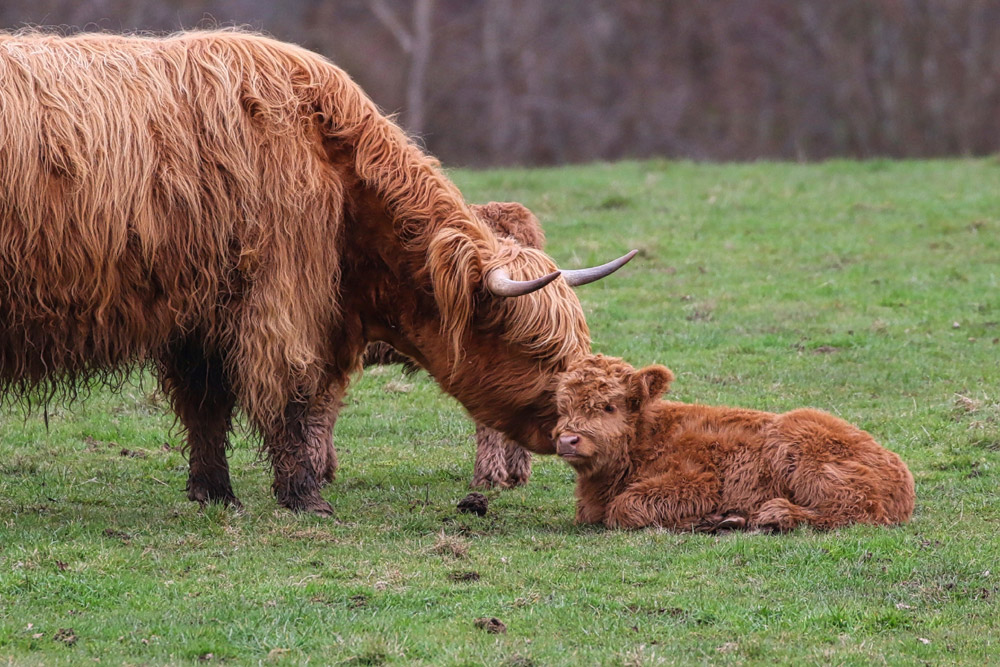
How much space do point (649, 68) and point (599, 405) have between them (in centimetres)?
2961

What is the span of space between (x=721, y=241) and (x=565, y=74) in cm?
2096

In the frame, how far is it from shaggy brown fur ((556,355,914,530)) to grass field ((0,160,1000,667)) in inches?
7.7

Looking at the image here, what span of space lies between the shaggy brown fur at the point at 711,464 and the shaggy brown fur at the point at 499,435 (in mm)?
1010

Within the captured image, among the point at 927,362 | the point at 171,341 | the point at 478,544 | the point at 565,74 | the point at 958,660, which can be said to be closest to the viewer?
the point at 958,660

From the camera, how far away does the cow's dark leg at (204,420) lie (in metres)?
6.98

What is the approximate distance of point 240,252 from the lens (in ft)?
21.2

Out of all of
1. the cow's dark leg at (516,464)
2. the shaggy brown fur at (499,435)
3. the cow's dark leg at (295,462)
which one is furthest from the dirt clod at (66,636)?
the cow's dark leg at (516,464)

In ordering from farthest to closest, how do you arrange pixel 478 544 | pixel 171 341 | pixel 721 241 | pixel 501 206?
pixel 721 241
pixel 501 206
pixel 171 341
pixel 478 544

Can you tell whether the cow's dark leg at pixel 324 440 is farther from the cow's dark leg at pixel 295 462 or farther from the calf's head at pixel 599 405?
the calf's head at pixel 599 405

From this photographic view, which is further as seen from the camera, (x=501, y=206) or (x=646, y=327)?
(x=646, y=327)

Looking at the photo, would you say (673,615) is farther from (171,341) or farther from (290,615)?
(171,341)

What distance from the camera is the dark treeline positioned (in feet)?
100

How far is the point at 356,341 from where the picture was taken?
277 inches

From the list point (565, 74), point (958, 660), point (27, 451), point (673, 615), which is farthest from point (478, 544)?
point (565, 74)
